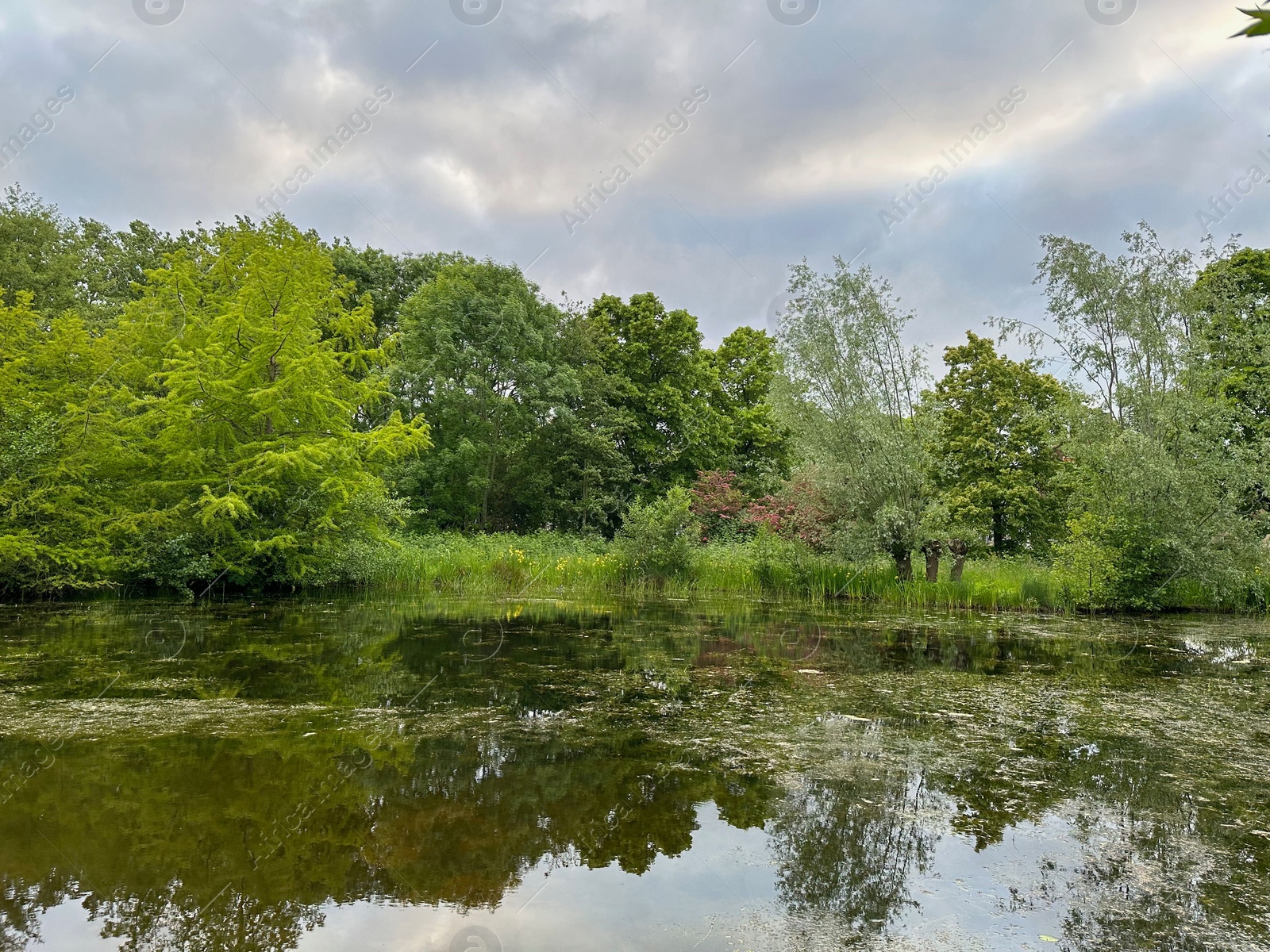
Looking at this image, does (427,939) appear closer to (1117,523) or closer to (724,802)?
(724,802)

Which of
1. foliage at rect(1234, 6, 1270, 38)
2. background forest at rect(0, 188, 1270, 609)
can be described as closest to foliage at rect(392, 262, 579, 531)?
background forest at rect(0, 188, 1270, 609)

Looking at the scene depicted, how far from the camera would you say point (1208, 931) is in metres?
2.63

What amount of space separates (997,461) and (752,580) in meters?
7.55

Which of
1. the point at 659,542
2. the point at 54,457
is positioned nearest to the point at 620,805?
the point at 659,542

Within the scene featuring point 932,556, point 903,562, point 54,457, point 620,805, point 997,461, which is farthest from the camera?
point 997,461

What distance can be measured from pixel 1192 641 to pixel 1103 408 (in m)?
5.73

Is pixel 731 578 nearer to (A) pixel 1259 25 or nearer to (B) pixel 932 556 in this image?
(B) pixel 932 556

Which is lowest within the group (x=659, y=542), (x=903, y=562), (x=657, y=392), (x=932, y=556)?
(x=903, y=562)

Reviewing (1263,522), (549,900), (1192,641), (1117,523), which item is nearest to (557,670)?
(549,900)

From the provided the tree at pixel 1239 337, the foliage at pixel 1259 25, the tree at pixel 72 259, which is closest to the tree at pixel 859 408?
the tree at pixel 1239 337

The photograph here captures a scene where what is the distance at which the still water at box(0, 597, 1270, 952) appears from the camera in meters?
2.67

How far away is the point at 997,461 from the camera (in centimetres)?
1811

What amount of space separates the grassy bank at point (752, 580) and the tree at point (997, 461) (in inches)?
59.2

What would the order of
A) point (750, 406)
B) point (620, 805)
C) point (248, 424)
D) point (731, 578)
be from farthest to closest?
1. point (750, 406)
2. point (731, 578)
3. point (248, 424)
4. point (620, 805)
